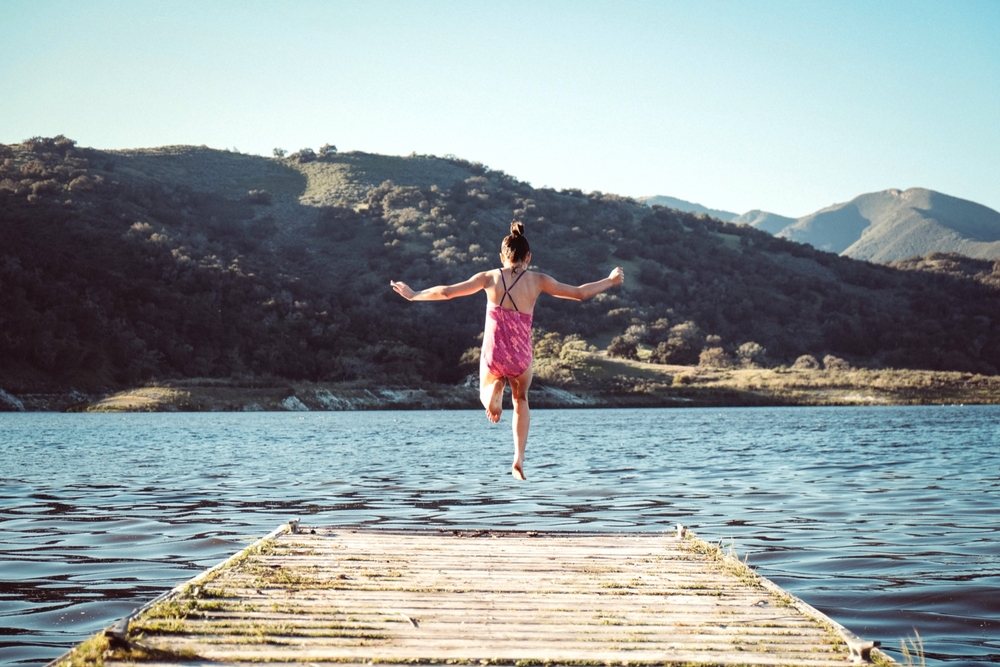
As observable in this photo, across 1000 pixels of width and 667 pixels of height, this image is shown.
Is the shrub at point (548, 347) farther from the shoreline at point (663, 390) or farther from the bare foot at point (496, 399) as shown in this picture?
the bare foot at point (496, 399)

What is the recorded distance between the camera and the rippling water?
32.2ft

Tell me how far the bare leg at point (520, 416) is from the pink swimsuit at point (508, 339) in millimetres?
150

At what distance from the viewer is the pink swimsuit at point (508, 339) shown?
9.20 metres

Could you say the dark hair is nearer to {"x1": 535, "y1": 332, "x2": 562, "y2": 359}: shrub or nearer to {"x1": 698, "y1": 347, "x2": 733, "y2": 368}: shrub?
{"x1": 535, "y1": 332, "x2": 562, "y2": 359}: shrub

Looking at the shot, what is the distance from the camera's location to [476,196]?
12075cm

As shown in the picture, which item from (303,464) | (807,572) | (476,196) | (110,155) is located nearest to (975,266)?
(476,196)

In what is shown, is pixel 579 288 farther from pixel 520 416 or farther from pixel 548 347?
pixel 548 347

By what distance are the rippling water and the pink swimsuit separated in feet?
13.7

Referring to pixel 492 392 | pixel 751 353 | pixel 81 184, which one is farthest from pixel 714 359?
pixel 492 392

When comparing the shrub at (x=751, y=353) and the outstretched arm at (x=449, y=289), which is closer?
the outstretched arm at (x=449, y=289)

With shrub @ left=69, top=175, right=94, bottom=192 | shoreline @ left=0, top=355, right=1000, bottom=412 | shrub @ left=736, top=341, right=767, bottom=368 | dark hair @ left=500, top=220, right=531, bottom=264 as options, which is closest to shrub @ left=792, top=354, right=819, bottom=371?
shrub @ left=736, top=341, right=767, bottom=368

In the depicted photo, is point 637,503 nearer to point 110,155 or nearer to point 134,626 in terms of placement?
point 134,626

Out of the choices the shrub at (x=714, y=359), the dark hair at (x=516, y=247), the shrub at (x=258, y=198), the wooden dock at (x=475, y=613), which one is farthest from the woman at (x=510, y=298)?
the shrub at (x=258, y=198)

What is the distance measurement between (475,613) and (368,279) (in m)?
89.1
